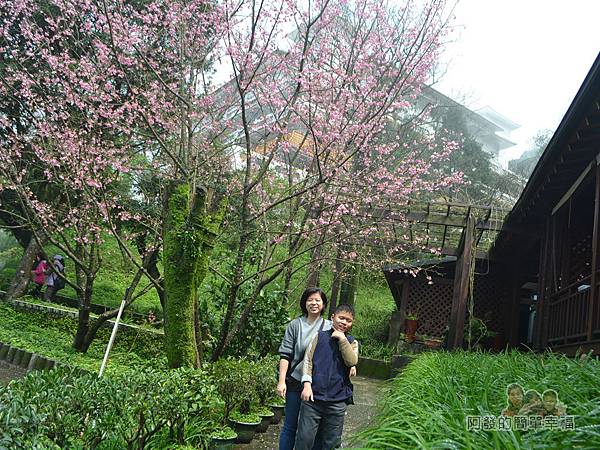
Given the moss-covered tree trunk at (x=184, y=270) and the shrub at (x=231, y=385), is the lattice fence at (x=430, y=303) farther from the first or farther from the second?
the moss-covered tree trunk at (x=184, y=270)

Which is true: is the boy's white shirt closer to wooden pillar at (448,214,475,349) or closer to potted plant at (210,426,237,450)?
potted plant at (210,426,237,450)

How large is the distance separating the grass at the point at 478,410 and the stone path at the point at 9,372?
6013 millimetres

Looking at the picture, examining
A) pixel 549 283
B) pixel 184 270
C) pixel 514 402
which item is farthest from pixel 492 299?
pixel 514 402

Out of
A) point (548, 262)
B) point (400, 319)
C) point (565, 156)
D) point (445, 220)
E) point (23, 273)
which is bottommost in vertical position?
point (23, 273)

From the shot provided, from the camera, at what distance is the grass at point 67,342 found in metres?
7.94

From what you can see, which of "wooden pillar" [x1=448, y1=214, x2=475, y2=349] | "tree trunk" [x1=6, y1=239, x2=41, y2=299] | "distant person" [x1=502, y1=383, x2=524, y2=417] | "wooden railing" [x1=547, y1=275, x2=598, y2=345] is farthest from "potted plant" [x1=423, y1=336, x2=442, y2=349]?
"distant person" [x1=502, y1=383, x2=524, y2=417]

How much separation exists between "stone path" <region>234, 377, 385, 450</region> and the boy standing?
5.7 inches

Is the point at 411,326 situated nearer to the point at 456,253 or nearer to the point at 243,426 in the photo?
the point at 456,253

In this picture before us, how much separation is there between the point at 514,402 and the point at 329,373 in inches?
73.1

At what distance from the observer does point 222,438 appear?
506 centimetres

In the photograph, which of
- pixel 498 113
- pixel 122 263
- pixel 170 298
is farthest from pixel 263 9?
pixel 498 113

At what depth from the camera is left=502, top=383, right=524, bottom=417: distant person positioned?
6.54ft

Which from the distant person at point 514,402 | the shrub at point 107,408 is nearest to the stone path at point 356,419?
the distant person at point 514,402

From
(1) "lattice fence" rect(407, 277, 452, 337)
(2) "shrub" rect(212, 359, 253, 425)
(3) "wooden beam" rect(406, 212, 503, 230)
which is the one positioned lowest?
(2) "shrub" rect(212, 359, 253, 425)
